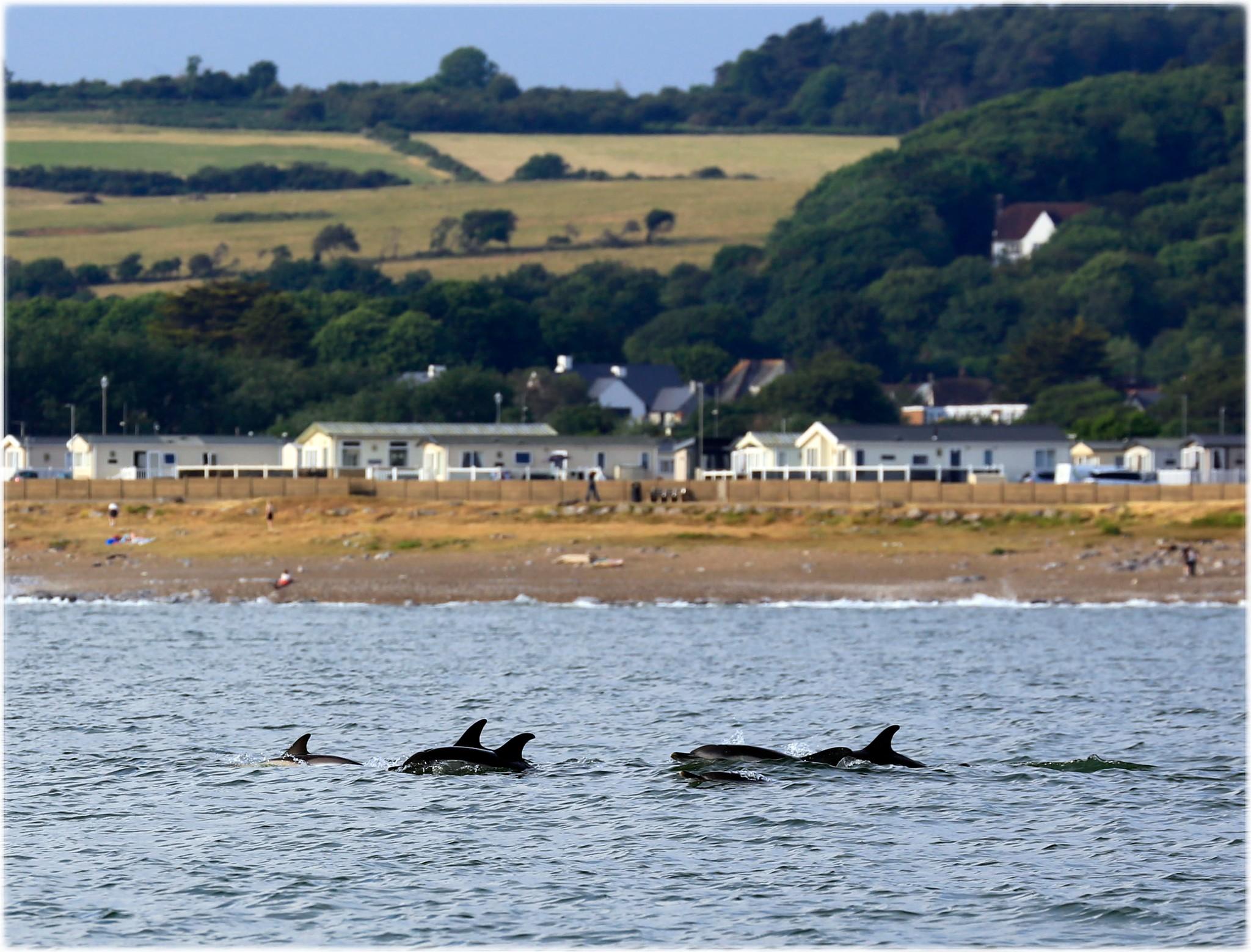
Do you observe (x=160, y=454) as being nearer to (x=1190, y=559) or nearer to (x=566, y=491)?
(x=566, y=491)

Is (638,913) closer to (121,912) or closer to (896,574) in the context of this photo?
(121,912)

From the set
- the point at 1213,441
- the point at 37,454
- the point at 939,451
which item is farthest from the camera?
the point at 1213,441

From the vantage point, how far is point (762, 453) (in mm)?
104312

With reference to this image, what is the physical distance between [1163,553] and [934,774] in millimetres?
36544

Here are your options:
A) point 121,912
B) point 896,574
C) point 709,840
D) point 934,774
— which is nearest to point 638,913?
point 709,840

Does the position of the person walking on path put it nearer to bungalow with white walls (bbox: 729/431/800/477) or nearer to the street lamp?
bungalow with white walls (bbox: 729/431/800/477)

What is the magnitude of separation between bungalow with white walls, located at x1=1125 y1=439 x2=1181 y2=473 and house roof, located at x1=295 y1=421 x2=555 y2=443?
33.6 metres

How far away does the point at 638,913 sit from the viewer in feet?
65.8

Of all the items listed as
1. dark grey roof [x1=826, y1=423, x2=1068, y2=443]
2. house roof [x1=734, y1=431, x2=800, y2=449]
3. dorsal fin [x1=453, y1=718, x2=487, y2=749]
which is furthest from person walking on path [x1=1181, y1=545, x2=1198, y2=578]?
house roof [x1=734, y1=431, x2=800, y2=449]

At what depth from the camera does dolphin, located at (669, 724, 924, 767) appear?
2797cm

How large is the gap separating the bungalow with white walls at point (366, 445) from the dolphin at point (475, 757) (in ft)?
233

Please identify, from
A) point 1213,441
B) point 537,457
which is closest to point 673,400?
point 1213,441

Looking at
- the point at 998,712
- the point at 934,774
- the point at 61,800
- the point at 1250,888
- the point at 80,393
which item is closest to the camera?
the point at 1250,888

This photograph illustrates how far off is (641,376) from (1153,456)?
8206 cm
